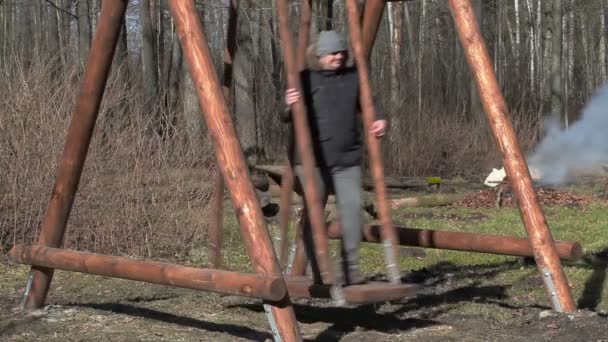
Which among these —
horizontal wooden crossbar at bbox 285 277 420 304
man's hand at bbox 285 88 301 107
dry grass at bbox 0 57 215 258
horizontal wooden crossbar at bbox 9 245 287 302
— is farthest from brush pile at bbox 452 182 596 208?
man's hand at bbox 285 88 301 107

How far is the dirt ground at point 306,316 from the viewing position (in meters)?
6.25

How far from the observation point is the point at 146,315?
7.08 m

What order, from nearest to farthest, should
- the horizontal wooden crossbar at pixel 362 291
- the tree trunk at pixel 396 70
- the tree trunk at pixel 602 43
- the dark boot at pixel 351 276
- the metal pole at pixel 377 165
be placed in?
the horizontal wooden crossbar at pixel 362 291
the metal pole at pixel 377 165
the dark boot at pixel 351 276
the tree trunk at pixel 396 70
the tree trunk at pixel 602 43

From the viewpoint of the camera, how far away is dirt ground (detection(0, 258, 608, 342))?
20.5 ft

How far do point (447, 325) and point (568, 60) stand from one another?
137 feet

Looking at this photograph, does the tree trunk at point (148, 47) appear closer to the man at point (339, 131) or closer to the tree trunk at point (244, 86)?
the tree trunk at point (244, 86)

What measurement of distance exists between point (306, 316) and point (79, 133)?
2.07 m

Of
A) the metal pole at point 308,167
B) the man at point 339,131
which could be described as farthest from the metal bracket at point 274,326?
the man at point 339,131

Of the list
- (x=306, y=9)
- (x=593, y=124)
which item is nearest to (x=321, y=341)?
(x=306, y=9)

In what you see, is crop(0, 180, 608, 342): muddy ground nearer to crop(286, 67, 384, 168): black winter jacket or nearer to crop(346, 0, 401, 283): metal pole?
crop(346, 0, 401, 283): metal pole

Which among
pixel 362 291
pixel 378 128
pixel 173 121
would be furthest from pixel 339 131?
pixel 173 121

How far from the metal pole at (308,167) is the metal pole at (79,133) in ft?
5.66

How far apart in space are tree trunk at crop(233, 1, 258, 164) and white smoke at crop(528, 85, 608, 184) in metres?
6.32

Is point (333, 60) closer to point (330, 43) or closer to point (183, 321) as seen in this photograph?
point (330, 43)
